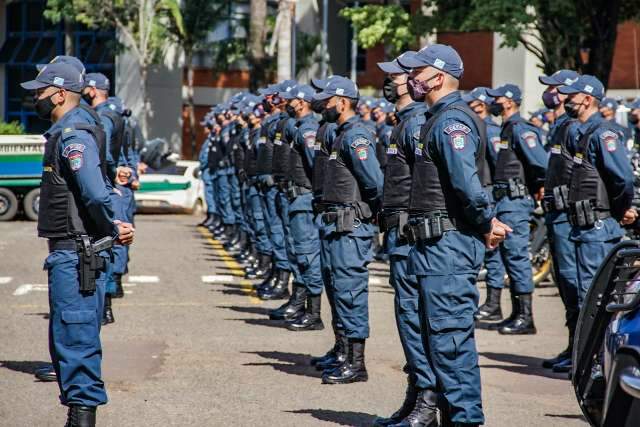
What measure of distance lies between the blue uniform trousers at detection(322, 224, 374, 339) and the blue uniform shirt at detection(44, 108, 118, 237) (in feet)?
9.19

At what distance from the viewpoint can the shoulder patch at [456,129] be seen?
24.0 ft

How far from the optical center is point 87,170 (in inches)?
305

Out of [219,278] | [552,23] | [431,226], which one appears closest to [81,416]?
[431,226]

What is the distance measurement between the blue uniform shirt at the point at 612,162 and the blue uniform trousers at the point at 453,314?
10.7ft

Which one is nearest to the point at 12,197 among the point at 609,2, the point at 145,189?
the point at 145,189

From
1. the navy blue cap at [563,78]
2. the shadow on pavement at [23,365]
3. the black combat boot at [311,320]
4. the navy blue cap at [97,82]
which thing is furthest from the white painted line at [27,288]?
the navy blue cap at [563,78]

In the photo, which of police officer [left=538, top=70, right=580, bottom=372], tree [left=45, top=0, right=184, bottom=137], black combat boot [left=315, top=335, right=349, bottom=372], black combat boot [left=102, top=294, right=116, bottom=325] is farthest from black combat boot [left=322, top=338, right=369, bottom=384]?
tree [left=45, top=0, right=184, bottom=137]

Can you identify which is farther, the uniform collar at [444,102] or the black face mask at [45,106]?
the black face mask at [45,106]

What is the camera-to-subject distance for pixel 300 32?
48.5 meters

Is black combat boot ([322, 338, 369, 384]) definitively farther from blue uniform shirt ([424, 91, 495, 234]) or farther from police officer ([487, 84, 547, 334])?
police officer ([487, 84, 547, 334])

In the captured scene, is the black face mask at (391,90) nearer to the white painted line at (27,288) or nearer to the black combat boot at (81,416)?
the black combat boot at (81,416)

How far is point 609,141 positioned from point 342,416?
3.27m

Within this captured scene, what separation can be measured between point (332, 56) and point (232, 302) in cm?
3795

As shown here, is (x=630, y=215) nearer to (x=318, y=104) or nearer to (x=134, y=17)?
(x=318, y=104)
